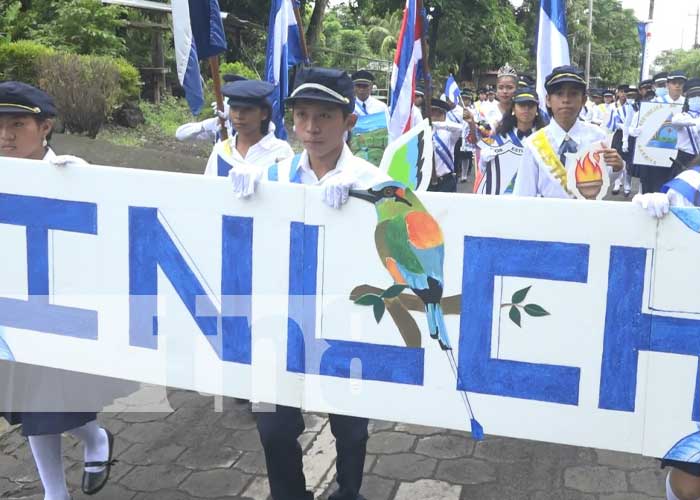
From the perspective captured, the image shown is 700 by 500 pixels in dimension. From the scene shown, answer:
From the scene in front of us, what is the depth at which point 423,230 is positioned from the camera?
102 inches

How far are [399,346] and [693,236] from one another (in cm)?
99

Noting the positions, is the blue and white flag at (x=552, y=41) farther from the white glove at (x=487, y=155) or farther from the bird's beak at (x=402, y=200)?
the bird's beak at (x=402, y=200)

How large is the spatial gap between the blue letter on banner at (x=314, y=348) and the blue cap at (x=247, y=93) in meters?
1.98

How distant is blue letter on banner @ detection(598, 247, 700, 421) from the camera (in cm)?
239

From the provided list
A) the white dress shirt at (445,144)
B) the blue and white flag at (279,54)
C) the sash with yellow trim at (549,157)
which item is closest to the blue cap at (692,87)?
the white dress shirt at (445,144)

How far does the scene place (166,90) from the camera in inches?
746

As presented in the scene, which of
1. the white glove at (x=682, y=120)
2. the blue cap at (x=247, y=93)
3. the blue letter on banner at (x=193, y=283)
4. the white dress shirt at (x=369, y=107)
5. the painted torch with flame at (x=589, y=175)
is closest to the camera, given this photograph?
the blue letter on banner at (x=193, y=283)

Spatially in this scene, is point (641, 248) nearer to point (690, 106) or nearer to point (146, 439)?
point (146, 439)

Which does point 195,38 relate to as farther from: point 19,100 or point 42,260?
point 42,260

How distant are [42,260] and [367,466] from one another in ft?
5.74

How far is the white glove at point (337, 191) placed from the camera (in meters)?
2.63

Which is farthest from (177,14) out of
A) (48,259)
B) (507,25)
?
(507,25)

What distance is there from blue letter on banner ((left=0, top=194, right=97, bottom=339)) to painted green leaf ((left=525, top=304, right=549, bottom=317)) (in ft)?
5.34

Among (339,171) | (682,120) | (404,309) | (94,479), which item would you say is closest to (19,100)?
(339,171)
